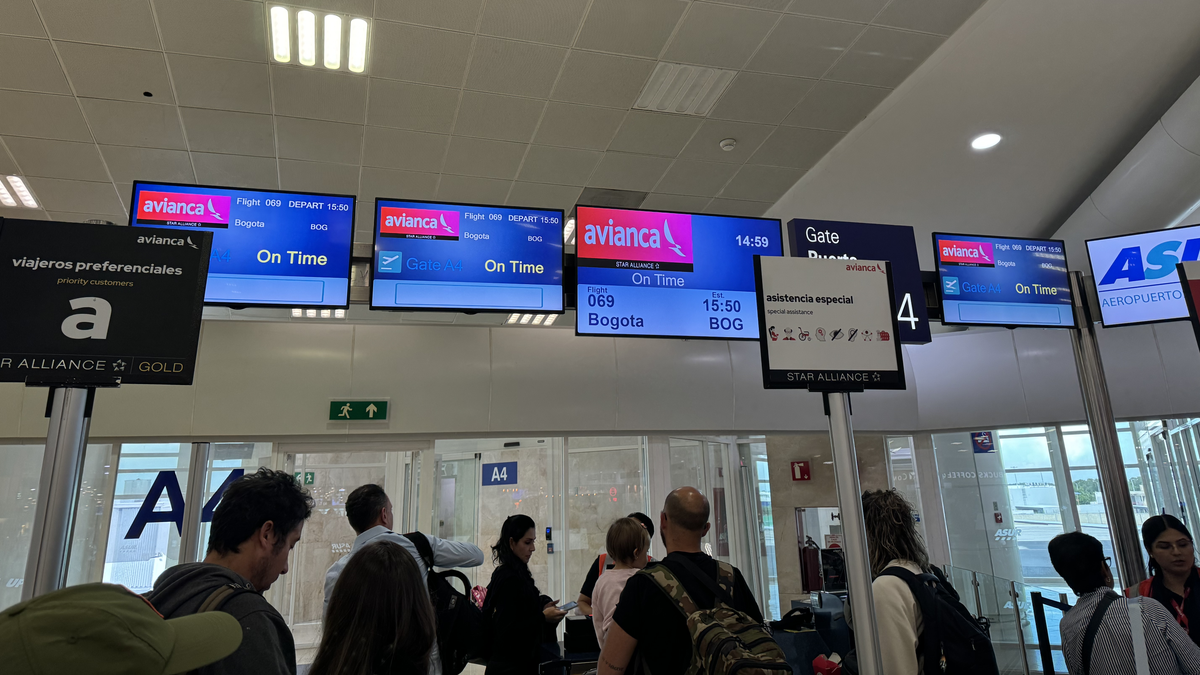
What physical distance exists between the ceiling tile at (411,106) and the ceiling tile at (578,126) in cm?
73

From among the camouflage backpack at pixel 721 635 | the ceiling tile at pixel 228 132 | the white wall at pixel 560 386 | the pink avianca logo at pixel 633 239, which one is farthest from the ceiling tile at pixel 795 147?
the camouflage backpack at pixel 721 635

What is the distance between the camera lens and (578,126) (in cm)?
550

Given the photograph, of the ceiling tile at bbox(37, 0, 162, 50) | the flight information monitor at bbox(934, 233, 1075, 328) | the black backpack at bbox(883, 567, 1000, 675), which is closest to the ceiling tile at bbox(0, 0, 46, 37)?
the ceiling tile at bbox(37, 0, 162, 50)

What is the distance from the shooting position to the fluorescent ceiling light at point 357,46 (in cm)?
435

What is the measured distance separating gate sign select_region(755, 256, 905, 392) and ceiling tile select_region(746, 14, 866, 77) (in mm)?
2693

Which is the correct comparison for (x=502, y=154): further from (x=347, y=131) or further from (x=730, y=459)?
(x=730, y=459)

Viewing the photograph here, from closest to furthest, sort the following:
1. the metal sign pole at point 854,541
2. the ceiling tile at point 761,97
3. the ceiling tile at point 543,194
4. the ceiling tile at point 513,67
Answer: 1. the metal sign pole at point 854,541
2. the ceiling tile at point 513,67
3. the ceiling tile at point 761,97
4. the ceiling tile at point 543,194

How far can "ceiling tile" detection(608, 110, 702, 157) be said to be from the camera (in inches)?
214

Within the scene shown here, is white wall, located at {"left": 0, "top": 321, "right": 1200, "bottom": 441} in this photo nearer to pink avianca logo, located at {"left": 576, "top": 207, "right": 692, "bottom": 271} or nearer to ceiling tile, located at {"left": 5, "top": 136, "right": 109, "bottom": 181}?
ceiling tile, located at {"left": 5, "top": 136, "right": 109, "bottom": 181}

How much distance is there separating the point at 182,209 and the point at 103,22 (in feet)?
4.21

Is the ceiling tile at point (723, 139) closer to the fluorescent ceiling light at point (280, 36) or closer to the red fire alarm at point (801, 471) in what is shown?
the fluorescent ceiling light at point (280, 36)

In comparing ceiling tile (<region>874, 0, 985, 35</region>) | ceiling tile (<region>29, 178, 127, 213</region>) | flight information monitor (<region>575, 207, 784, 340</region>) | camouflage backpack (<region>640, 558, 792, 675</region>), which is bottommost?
camouflage backpack (<region>640, 558, 792, 675</region>)

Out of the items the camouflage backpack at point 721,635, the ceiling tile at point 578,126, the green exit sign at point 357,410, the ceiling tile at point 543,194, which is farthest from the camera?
the ceiling tile at point 543,194

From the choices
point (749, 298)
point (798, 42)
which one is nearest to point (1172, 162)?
point (798, 42)
